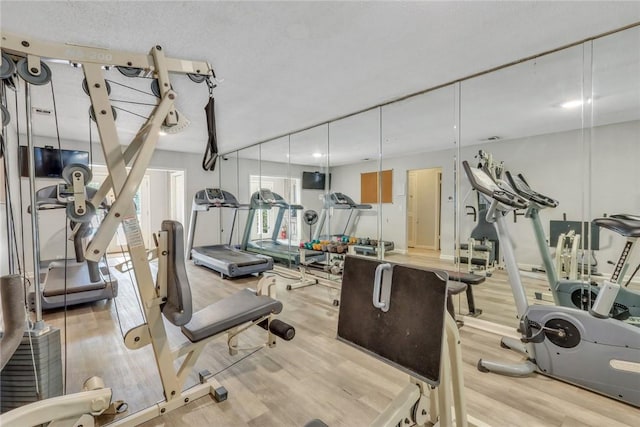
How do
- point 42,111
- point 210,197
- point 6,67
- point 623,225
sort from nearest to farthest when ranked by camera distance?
point 6,67 → point 623,225 → point 42,111 → point 210,197

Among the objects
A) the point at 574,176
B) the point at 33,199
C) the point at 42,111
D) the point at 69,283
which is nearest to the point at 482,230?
the point at 574,176

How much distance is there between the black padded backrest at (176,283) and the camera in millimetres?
1694

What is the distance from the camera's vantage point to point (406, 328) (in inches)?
45.9

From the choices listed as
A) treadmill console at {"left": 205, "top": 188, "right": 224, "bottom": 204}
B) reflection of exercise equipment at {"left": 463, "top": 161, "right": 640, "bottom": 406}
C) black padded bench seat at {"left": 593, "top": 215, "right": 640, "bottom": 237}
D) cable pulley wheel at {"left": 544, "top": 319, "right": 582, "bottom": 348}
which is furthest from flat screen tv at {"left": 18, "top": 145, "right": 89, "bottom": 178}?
black padded bench seat at {"left": 593, "top": 215, "right": 640, "bottom": 237}

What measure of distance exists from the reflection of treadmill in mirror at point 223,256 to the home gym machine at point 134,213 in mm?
2786

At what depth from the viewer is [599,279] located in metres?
2.79

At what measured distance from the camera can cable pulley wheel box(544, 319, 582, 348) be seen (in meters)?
1.92

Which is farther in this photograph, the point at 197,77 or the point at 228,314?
the point at 228,314

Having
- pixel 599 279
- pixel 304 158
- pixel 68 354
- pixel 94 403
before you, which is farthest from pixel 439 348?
pixel 304 158

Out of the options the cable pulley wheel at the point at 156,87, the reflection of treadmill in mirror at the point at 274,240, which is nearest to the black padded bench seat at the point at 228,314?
the cable pulley wheel at the point at 156,87

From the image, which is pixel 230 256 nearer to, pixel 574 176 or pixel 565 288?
pixel 565 288

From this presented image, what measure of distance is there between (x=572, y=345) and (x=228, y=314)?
2.33 meters

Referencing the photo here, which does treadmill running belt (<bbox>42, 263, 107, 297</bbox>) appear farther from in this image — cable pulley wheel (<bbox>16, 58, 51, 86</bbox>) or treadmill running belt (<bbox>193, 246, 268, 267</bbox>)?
cable pulley wheel (<bbox>16, 58, 51, 86</bbox>)

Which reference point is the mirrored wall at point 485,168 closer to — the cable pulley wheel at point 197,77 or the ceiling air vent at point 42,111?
the cable pulley wheel at point 197,77
